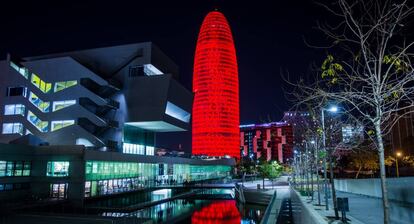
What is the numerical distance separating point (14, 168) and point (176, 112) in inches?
1534

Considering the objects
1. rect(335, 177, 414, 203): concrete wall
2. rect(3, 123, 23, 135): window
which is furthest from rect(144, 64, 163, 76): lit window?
rect(335, 177, 414, 203): concrete wall

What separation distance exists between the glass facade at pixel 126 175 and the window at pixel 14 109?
22942 mm

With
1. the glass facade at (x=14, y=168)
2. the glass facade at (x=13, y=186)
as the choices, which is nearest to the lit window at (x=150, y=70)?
the glass facade at (x=14, y=168)

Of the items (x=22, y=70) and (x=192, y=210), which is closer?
(x=192, y=210)

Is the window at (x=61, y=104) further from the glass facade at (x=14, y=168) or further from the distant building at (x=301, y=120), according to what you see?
the distant building at (x=301, y=120)

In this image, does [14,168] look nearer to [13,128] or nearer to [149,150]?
[13,128]

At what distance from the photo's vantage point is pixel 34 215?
108ft

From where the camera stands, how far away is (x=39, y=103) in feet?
214

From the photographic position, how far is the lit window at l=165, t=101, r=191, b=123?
7399 centimetres

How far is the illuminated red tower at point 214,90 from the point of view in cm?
16725

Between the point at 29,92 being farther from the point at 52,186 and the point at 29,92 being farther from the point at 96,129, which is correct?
the point at 52,186

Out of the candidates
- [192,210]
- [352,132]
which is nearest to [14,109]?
[192,210]

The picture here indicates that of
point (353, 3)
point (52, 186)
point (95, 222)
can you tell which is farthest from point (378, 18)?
point (52, 186)

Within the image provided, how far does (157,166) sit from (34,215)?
4198cm
